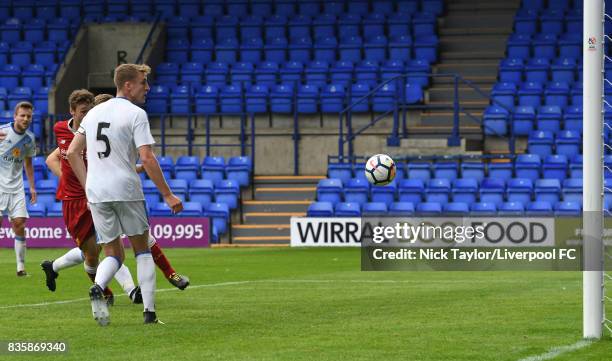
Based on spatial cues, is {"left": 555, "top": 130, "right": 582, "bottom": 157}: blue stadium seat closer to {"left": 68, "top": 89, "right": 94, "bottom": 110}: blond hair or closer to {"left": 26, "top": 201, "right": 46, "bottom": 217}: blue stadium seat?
{"left": 26, "top": 201, "right": 46, "bottom": 217}: blue stadium seat

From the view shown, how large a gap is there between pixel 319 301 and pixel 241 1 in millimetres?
25104

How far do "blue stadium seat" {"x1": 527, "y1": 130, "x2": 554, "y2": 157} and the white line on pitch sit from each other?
20.1 metres

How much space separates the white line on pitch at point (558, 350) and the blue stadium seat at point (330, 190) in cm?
1898

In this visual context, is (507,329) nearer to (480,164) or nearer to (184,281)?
(184,281)

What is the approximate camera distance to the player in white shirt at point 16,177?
1705 cm

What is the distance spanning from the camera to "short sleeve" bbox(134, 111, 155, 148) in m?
9.55

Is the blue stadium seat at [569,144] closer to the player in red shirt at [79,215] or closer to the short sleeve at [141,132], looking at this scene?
the player in red shirt at [79,215]

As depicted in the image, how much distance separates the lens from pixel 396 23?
34.2 metres

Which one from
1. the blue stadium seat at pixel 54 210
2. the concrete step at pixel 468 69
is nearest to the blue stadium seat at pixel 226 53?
the concrete step at pixel 468 69

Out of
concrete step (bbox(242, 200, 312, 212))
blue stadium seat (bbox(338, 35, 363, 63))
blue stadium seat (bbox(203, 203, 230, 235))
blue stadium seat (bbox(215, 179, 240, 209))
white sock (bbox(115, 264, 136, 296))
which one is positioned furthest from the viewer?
blue stadium seat (bbox(338, 35, 363, 63))

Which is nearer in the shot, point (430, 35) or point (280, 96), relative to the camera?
point (280, 96)

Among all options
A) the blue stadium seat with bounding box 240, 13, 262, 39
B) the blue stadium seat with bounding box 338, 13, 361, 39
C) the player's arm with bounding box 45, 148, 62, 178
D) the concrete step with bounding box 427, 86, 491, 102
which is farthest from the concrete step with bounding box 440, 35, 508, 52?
the player's arm with bounding box 45, 148, 62, 178

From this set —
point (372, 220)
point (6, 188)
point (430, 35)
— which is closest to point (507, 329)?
point (6, 188)

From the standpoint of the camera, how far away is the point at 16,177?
17.5m
